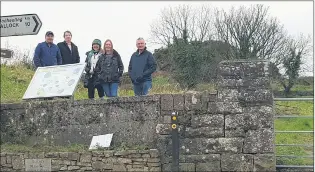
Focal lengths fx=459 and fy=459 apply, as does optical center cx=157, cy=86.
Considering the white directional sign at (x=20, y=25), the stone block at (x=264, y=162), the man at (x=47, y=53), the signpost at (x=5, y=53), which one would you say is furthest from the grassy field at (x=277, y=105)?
the white directional sign at (x=20, y=25)

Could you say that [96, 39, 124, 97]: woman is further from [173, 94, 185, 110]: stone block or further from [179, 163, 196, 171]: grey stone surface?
[179, 163, 196, 171]: grey stone surface

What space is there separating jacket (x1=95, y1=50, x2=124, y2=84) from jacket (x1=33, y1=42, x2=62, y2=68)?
1.25 m

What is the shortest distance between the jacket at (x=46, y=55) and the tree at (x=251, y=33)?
51.4 ft

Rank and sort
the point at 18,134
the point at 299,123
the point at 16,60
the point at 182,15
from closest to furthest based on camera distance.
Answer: the point at 18,134
the point at 299,123
the point at 16,60
the point at 182,15

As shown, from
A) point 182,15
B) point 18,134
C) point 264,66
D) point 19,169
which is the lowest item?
point 19,169

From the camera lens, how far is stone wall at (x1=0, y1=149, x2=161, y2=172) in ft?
25.0

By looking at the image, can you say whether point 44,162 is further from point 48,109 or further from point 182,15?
point 182,15

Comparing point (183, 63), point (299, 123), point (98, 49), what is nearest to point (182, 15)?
point (183, 63)

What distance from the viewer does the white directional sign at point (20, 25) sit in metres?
7.68

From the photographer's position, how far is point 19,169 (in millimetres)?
8117

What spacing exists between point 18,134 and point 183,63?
45.6 ft

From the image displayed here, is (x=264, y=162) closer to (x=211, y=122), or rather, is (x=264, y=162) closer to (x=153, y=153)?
(x=211, y=122)

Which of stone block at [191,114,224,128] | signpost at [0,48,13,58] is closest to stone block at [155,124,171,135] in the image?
stone block at [191,114,224,128]

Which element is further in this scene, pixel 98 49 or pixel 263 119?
pixel 98 49
